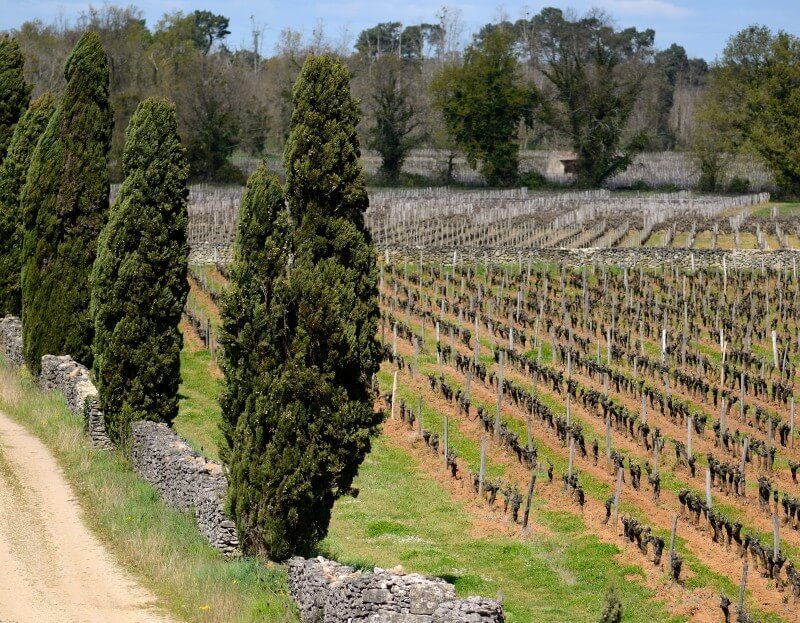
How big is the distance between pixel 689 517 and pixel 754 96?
67.2 meters

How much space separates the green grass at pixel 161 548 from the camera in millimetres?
14258

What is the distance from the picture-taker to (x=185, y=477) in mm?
17875

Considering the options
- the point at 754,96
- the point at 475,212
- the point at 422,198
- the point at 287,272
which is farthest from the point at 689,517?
the point at 754,96

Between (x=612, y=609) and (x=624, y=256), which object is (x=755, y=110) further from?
(x=612, y=609)

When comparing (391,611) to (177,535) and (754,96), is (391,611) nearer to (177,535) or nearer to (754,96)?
(177,535)

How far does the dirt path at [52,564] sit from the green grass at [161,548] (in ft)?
0.76

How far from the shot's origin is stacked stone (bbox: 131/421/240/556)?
16.6 meters

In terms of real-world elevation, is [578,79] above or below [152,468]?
above

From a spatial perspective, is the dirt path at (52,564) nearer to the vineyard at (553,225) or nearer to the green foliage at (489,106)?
the vineyard at (553,225)

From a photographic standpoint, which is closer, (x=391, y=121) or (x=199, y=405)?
(x=199, y=405)

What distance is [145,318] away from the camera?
20.9 meters

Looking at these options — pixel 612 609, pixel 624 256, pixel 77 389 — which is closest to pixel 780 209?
pixel 624 256

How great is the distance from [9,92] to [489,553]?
63.4ft

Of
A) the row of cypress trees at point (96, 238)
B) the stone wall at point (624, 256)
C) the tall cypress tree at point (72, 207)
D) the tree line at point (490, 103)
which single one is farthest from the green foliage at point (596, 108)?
the tall cypress tree at point (72, 207)
